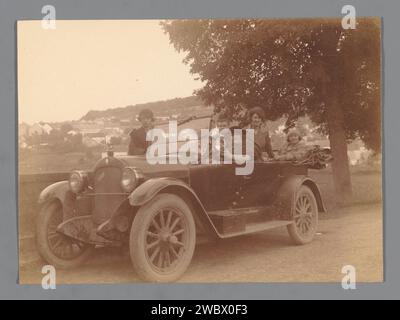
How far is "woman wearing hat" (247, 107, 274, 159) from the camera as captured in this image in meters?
5.51

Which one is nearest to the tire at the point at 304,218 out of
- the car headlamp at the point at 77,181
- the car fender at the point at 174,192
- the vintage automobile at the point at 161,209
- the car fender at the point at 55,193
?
the vintage automobile at the point at 161,209

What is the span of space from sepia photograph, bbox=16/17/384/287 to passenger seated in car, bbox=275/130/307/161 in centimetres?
1

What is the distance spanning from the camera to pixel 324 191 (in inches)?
232

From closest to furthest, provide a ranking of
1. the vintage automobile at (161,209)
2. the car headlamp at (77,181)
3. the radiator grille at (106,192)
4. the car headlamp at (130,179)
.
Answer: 1. the vintage automobile at (161,209)
2. the car headlamp at (130,179)
3. the radiator grille at (106,192)
4. the car headlamp at (77,181)

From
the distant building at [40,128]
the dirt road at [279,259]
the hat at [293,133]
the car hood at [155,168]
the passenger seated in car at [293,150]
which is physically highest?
the distant building at [40,128]

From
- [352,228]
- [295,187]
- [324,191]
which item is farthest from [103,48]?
[352,228]

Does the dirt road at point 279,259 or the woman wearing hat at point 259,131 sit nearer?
the dirt road at point 279,259

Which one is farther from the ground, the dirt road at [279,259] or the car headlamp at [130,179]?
the car headlamp at [130,179]

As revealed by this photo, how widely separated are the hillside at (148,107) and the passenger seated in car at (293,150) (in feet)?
4.07

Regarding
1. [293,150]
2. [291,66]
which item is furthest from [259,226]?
[291,66]

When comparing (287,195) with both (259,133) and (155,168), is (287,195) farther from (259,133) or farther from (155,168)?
(155,168)

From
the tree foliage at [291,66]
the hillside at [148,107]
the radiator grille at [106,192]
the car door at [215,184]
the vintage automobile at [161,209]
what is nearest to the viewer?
the vintage automobile at [161,209]

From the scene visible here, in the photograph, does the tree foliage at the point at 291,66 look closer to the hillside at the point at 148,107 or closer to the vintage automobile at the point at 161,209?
the hillside at the point at 148,107

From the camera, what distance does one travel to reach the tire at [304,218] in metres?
5.65
